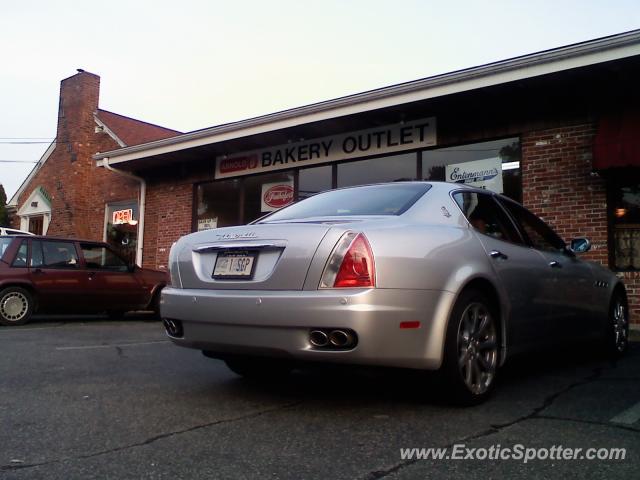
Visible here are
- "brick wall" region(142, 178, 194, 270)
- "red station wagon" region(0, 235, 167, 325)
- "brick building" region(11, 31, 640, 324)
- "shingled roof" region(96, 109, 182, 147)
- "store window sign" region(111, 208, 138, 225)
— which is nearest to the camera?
"brick building" region(11, 31, 640, 324)

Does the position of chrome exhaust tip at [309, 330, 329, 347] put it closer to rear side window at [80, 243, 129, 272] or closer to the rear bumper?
the rear bumper

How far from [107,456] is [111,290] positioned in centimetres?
782

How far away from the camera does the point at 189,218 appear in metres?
14.4

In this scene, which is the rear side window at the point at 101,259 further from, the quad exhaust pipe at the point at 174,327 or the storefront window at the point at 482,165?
the quad exhaust pipe at the point at 174,327

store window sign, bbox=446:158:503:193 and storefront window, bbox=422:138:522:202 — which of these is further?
store window sign, bbox=446:158:503:193

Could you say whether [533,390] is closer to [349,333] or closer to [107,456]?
[349,333]

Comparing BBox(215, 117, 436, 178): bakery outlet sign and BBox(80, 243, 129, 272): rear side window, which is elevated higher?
BBox(215, 117, 436, 178): bakery outlet sign

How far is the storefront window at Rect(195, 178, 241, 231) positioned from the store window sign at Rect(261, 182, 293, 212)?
82 centimetres

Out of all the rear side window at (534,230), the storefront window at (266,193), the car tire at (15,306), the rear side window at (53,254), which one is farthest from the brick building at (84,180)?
the rear side window at (534,230)

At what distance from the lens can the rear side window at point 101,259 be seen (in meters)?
9.99

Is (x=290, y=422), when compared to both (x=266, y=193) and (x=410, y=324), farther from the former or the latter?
(x=266, y=193)

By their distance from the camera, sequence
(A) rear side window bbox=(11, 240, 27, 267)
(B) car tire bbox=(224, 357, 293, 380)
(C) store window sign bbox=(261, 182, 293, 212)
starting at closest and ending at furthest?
(B) car tire bbox=(224, 357, 293, 380) → (A) rear side window bbox=(11, 240, 27, 267) → (C) store window sign bbox=(261, 182, 293, 212)

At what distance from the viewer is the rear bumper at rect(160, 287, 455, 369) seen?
3.09 meters

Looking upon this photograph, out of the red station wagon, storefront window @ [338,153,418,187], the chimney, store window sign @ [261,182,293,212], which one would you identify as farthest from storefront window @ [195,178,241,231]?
the chimney
